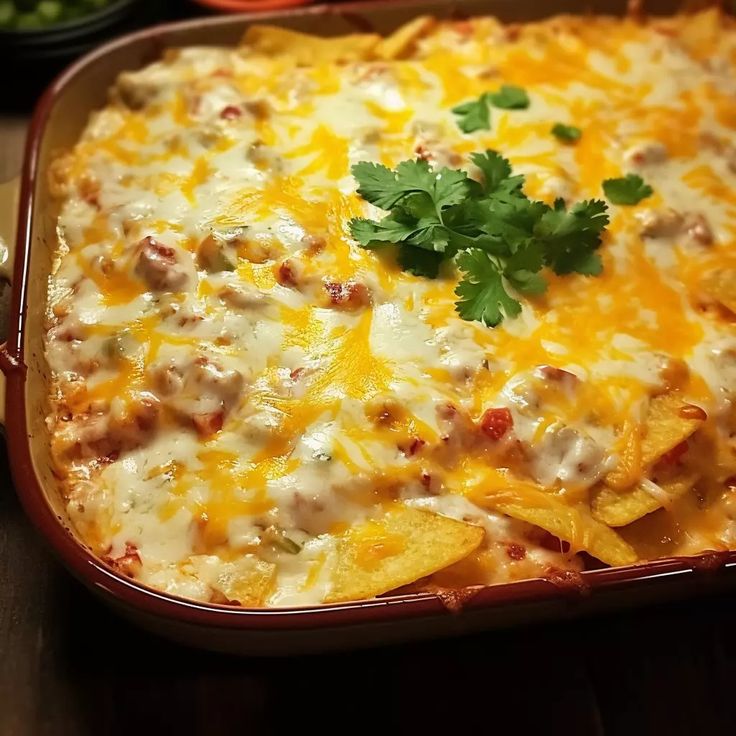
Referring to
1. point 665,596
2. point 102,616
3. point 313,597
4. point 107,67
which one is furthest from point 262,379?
point 107,67

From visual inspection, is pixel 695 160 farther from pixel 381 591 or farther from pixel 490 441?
pixel 381 591

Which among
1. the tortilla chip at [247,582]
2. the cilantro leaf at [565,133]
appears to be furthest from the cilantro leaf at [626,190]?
the tortilla chip at [247,582]

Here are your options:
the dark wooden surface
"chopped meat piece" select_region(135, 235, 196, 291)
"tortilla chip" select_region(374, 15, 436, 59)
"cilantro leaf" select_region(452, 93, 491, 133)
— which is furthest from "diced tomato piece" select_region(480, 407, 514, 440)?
"tortilla chip" select_region(374, 15, 436, 59)

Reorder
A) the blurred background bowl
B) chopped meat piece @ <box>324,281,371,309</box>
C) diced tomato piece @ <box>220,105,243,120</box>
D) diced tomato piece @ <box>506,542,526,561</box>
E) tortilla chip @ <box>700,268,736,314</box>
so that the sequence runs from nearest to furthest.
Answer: diced tomato piece @ <box>506,542,526,561</box> < chopped meat piece @ <box>324,281,371,309</box> < tortilla chip @ <box>700,268,736,314</box> < diced tomato piece @ <box>220,105,243,120</box> < the blurred background bowl

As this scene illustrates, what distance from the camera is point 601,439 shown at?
1909 mm

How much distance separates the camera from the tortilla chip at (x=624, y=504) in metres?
1.84

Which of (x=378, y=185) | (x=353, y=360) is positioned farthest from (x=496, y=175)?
(x=353, y=360)

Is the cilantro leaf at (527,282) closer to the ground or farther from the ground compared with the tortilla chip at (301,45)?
closer to the ground

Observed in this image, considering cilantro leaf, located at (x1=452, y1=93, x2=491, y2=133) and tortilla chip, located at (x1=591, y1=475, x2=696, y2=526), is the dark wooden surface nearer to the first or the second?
tortilla chip, located at (x1=591, y1=475, x2=696, y2=526)

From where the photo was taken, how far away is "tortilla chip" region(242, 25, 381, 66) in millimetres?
2732

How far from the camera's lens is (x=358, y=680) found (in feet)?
6.29

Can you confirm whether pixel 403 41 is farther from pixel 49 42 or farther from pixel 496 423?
pixel 496 423

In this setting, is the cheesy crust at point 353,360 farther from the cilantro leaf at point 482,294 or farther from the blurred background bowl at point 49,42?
the blurred background bowl at point 49,42

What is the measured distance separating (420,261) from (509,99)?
74 cm
